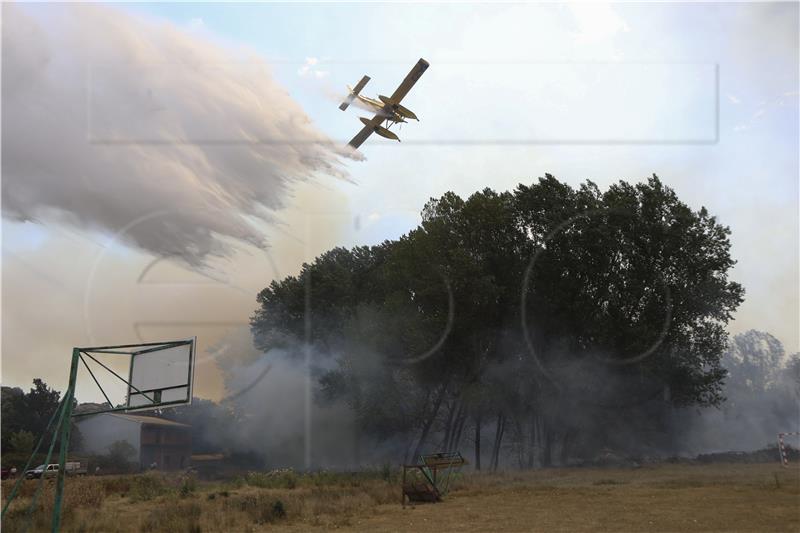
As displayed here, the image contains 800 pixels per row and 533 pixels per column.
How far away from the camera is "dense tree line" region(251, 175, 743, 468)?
47.9m

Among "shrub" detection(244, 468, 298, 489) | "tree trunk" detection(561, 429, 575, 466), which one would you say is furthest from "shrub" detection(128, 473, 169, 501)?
"tree trunk" detection(561, 429, 575, 466)

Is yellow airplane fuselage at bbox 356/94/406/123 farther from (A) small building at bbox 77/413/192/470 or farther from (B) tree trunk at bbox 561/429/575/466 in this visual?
(A) small building at bbox 77/413/192/470

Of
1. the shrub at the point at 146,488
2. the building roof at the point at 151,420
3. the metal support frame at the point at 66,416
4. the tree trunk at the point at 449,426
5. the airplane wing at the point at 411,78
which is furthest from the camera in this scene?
the building roof at the point at 151,420

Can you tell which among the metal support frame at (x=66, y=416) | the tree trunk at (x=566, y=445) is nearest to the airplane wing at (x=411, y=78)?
the metal support frame at (x=66, y=416)

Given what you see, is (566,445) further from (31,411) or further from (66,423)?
(31,411)

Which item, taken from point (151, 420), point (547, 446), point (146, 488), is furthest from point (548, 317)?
point (151, 420)

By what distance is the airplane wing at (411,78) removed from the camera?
32.5m

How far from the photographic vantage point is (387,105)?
1324 inches

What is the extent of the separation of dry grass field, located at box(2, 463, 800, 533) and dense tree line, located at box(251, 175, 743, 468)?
43.3 ft

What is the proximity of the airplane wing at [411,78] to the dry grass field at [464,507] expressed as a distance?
1881 cm

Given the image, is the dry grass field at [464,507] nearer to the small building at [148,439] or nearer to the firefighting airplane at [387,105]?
the firefighting airplane at [387,105]

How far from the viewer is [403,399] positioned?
5234 centimetres

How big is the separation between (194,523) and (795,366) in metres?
92.8

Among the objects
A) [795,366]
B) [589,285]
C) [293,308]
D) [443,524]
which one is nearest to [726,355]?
[795,366]
